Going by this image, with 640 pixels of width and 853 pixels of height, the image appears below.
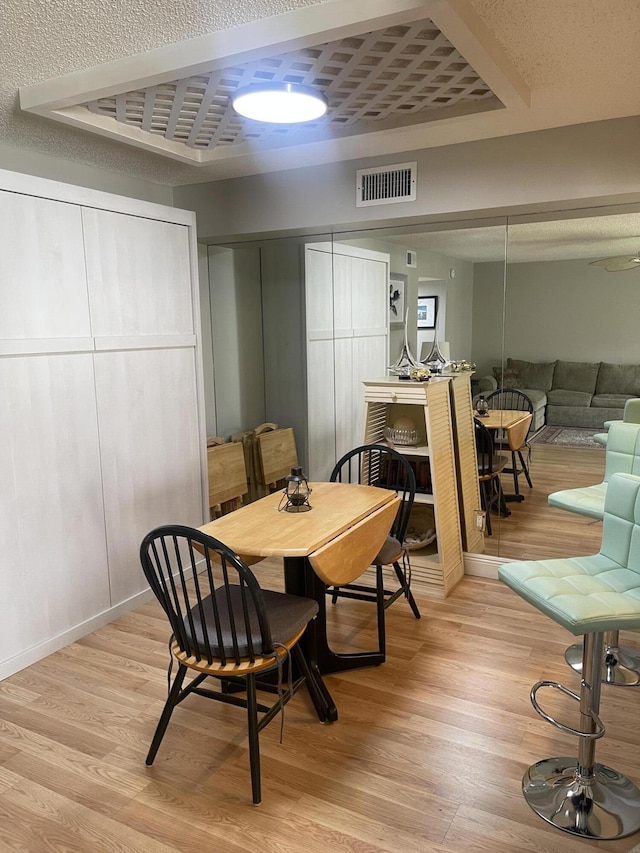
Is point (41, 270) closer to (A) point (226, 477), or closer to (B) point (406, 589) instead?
(A) point (226, 477)

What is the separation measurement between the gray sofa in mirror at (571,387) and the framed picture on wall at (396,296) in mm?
592

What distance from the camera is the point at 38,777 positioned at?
2.04 m

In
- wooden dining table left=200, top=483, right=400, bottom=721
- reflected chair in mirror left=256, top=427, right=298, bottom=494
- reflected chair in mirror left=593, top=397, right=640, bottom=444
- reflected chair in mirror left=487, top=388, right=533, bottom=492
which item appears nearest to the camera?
wooden dining table left=200, top=483, right=400, bottom=721

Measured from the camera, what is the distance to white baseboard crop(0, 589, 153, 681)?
8.66 ft

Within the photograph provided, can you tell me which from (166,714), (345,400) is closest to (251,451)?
(345,400)

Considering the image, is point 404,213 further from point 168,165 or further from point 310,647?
point 310,647

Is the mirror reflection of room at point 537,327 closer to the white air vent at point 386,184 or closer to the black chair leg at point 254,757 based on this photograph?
the white air vent at point 386,184

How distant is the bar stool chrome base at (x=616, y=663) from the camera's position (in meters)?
2.51

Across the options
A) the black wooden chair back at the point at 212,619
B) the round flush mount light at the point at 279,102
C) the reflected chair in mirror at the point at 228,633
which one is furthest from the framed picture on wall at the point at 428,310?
the black wooden chair back at the point at 212,619

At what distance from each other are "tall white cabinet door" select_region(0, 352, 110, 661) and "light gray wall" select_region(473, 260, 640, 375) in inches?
80.8

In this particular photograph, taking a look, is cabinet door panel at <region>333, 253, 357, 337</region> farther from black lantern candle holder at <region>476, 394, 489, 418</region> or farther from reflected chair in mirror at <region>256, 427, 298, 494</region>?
black lantern candle holder at <region>476, 394, 489, 418</region>

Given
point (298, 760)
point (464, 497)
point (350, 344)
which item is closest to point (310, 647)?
point (298, 760)

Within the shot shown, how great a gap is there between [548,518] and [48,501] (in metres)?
2.57

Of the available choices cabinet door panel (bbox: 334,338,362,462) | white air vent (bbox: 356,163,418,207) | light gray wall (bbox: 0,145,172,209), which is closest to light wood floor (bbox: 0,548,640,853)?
cabinet door panel (bbox: 334,338,362,462)
